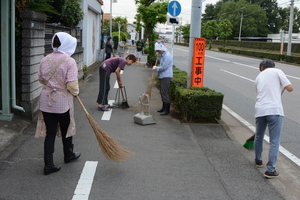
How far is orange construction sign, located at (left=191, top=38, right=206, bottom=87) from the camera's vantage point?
8539 mm

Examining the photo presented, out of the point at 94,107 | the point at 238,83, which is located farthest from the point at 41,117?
the point at 238,83

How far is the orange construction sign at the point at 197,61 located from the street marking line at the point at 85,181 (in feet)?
14.3

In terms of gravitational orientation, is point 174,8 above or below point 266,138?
above

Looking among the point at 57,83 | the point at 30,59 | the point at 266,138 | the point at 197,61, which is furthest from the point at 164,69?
the point at 57,83

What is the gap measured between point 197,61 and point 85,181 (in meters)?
5.01

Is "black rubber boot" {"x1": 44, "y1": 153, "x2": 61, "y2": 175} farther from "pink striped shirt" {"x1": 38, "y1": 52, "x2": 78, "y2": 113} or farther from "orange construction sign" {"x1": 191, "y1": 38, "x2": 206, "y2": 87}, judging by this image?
"orange construction sign" {"x1": 191, "y1": 38, "x2": 206, "y2": 87}

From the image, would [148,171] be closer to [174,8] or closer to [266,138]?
[266,138]

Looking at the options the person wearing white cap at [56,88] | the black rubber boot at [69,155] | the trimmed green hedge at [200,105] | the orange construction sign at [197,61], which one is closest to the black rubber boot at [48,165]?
the person wearing white cap at [56,88]

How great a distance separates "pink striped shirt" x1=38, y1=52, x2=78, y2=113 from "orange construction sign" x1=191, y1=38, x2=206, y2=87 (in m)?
4.61

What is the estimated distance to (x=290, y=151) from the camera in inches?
250

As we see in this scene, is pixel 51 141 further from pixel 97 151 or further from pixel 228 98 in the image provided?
pixel 228 98

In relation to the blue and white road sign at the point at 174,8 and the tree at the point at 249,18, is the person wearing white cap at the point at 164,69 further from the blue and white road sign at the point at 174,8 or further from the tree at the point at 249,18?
the tree at the point at 249,18

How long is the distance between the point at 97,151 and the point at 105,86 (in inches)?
132

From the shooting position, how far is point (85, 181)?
4398mm
